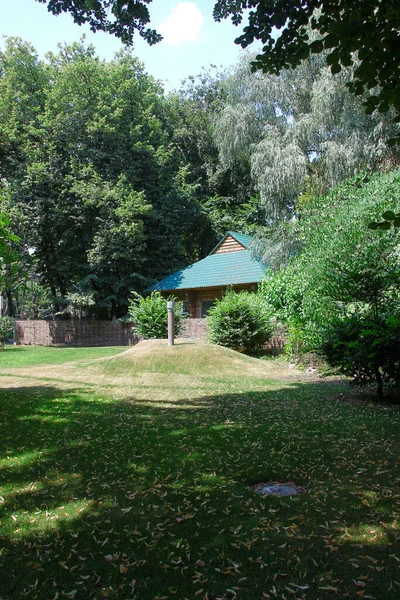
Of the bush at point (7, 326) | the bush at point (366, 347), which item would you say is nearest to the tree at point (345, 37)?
the bush at point (366, 347)

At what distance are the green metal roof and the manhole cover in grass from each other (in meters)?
21.0

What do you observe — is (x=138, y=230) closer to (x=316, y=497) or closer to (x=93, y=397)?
(x=93, y=397)

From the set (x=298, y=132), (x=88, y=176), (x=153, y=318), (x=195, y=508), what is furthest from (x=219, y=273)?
(x=195, y=508)

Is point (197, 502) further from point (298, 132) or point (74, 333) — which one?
point (74, 333)

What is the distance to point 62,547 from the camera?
3674 mm

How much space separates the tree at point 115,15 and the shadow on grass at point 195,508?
19.3 ft

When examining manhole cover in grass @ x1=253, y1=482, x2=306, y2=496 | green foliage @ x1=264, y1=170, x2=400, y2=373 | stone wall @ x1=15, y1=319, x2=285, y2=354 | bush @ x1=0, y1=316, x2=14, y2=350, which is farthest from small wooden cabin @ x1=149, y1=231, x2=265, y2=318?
manhole cover in grass @ x1=253, y1=482, x2=306, y2=496

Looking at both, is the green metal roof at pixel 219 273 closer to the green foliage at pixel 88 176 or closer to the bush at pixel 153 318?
the green foliage at pixel 88 176

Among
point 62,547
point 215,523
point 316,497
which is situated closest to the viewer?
point 62,547

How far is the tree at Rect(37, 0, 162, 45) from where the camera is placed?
6488 millimetres

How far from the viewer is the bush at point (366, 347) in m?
8.88

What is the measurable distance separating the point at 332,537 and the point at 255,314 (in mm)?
15059

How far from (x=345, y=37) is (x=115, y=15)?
406 centimetres

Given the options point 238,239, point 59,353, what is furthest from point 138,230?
point 59,353
